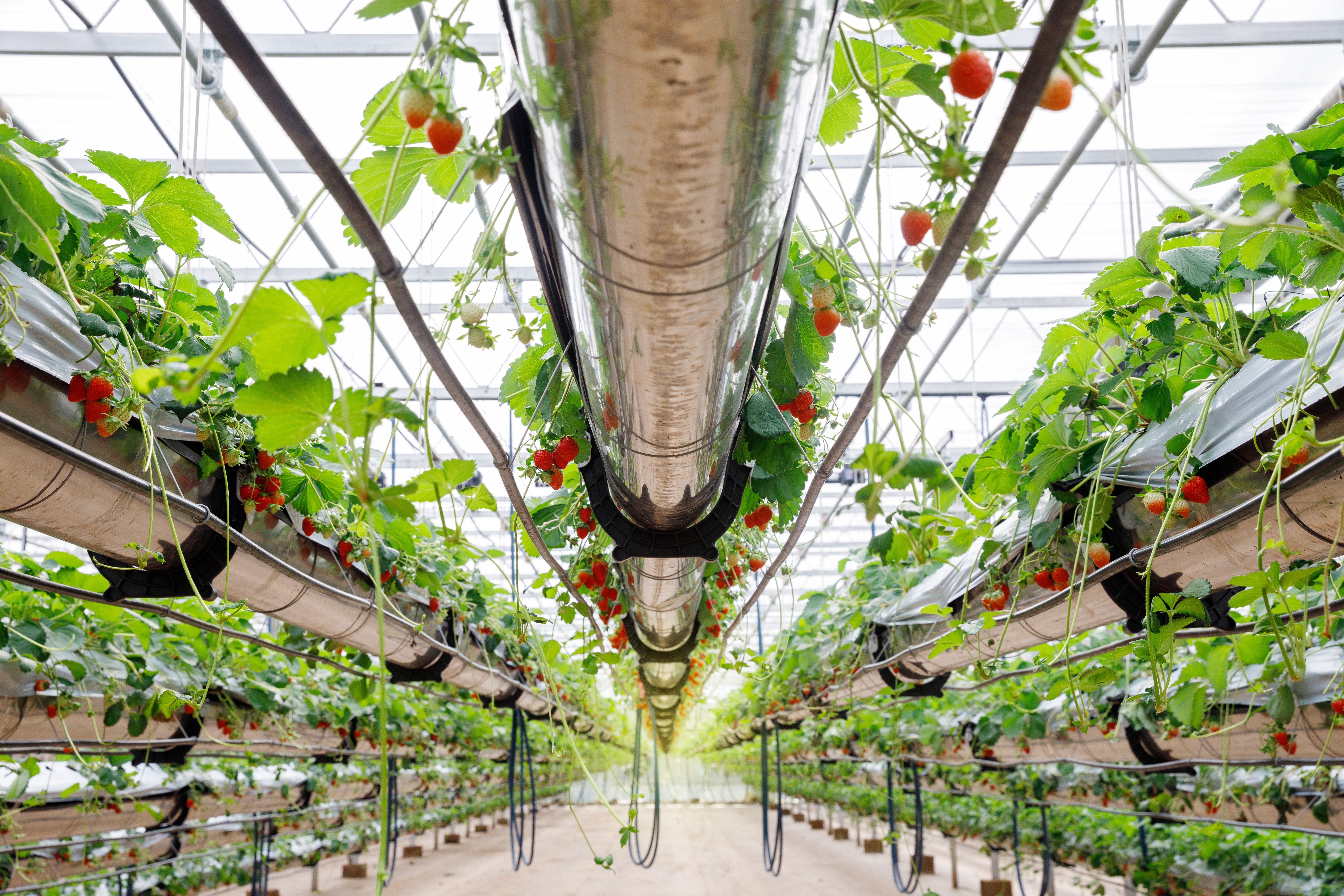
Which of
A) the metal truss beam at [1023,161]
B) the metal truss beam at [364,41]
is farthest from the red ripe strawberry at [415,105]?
the metal truss beam at [1023,161]

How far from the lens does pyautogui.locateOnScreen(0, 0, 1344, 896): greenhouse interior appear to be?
843mm

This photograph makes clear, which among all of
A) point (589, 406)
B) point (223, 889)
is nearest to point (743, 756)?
point (223, 889)

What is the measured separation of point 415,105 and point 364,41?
12.3 feet

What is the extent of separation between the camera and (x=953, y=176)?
795 mm

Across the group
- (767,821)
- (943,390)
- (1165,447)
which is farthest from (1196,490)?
(767,821)

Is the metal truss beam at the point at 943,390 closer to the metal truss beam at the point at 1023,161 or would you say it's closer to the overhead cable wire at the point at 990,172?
the metal truss beam at the point at 1023,161

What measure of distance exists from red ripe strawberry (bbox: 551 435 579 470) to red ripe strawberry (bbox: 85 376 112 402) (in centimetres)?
87

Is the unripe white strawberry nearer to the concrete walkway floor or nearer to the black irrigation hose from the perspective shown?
the concrete walkway floor

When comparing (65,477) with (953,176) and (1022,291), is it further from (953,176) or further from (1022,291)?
(1022,291)

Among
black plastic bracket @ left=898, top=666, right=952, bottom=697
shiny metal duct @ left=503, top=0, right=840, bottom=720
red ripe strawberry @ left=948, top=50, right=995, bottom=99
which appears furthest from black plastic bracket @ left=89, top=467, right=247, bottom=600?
black plastic bracket @ left=898, top=666, right=952, bottom=697

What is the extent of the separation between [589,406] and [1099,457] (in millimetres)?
1330

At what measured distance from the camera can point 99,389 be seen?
5.04 ft

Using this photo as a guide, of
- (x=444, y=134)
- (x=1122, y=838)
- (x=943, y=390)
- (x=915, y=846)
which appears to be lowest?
(x=915, y=846)

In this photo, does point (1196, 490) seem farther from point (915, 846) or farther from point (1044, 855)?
point (915, 846)
